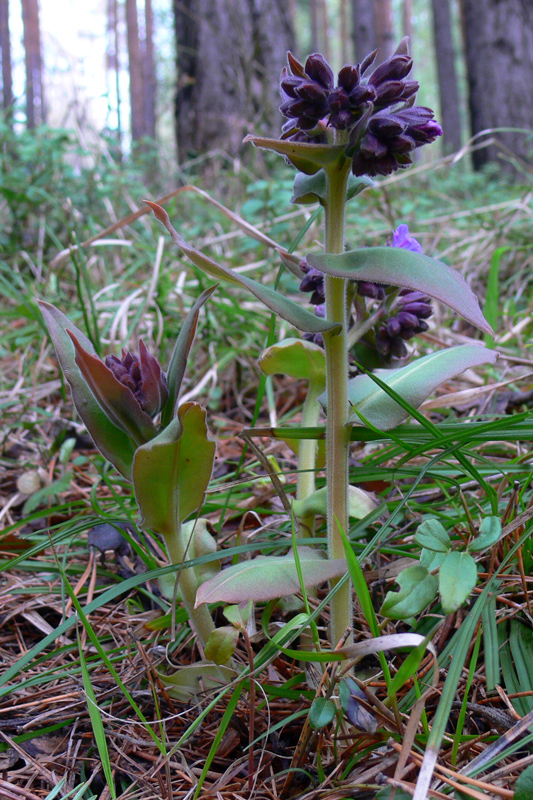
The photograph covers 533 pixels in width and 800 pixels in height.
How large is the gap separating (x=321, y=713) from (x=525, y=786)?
0.28 m

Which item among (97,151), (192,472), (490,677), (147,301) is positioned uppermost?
(97,151)

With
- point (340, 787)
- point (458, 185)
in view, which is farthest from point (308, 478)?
point (458, 185)

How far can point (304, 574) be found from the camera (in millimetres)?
980

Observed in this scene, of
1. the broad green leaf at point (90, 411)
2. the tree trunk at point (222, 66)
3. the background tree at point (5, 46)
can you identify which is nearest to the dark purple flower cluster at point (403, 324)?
the broad green leaf at point (90, 411)

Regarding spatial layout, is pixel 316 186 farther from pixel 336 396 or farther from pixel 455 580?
pixel 455 580

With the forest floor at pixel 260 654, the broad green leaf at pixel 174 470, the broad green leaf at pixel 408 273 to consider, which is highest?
→ the broad green leaf at pixel 408 273

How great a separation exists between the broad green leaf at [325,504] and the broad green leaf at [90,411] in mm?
361

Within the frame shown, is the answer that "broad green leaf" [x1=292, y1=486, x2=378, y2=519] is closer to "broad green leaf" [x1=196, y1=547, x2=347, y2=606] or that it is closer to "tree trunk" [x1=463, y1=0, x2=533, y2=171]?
"broad green leaf" [x1=196, y1=547, x2=347, y2=606]

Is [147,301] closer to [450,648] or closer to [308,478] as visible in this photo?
[308,478]

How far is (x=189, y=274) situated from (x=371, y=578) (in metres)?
2.43

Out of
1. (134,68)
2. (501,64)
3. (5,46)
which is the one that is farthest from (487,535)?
(134,68)

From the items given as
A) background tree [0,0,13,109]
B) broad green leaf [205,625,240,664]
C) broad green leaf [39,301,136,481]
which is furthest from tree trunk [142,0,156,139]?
broad green leaf [205,625,240,664]

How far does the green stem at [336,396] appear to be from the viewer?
1060 mm

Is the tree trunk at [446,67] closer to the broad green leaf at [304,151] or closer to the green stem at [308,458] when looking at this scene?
the green stem at [308,458]
